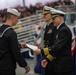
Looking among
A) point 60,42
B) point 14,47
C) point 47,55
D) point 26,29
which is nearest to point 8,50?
point 14,47

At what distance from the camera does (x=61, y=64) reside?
3865 millimetres

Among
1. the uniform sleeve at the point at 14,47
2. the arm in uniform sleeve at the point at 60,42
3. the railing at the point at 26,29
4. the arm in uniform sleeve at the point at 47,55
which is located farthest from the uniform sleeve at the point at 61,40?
the railing at the point at 26,29

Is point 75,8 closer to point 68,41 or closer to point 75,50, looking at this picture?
point 75,50

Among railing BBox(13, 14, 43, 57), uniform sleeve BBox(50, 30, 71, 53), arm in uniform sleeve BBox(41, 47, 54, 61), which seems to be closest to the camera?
uniform sleeve BBox(50, 30, 71, 53)

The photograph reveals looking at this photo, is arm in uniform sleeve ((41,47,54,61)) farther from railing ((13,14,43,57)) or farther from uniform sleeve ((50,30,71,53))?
railing ((13,14,43,57))

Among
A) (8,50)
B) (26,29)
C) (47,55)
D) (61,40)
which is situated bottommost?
(26,29)

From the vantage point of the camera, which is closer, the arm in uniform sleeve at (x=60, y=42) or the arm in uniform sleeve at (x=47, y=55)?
the arm in uniform sleeve at (x=60, y=42)

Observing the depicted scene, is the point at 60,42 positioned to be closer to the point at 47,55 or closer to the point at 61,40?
the point at 61,40

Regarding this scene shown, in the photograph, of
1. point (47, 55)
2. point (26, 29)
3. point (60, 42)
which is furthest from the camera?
point (26, 29)

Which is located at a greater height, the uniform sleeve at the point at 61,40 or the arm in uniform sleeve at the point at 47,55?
the uniform sleeve at the point at 61,40

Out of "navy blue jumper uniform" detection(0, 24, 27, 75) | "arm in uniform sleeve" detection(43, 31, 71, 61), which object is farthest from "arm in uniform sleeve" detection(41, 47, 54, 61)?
"navy blue jumper uniform" detection(0, 24, 27, 75)

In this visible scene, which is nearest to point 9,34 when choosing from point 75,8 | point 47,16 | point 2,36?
point 2,36

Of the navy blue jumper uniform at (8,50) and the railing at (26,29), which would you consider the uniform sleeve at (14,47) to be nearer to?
the navy blue jumper uniform at (8,50)

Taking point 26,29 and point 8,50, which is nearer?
point 8,50
